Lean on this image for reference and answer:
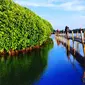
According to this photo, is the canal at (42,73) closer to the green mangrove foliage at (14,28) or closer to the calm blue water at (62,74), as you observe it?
the calm blue water at (62,74)

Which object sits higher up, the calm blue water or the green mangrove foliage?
the green mangrove foliage

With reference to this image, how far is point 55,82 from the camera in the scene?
25188mm

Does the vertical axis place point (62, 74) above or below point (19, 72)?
below

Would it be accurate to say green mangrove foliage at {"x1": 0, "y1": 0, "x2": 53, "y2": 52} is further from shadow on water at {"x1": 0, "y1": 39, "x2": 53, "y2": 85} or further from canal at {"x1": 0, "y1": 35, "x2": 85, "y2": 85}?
canal at {"x1": 0, "y1": 35, "x2": 85, "y2": 85}

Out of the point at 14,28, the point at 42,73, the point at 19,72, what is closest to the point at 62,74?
the point at 42,73

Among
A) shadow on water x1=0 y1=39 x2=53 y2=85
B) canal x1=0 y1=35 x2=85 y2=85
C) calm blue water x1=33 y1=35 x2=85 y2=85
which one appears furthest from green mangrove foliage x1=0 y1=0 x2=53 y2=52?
calm blue water x1=33 y1=35 x2=85 y2=85

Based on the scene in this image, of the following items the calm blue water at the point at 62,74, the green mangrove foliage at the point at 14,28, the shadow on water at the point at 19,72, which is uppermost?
the green mangrove foliage at the point at 14,28

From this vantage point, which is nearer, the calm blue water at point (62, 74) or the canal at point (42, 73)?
the calm blue water at point (62, 74)

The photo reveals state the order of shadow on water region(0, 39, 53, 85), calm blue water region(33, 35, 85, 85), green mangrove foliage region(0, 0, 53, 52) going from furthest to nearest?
green mangrove foliage region(0, 0, 53, 52)
shadow on water region(0, 39, 53, 85)
calm blue water region(33, 35, 85, 85)

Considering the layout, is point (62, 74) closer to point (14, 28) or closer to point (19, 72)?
point (19, 72)

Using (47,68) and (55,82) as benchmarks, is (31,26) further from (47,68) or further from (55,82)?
(55,82)

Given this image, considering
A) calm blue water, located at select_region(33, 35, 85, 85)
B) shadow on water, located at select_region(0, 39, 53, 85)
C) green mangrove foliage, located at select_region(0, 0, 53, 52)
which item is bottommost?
calm blue water, located at select_region(33, 35, 85, 85)

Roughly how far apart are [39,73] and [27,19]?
2542cm

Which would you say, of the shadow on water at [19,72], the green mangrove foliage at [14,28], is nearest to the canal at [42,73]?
the shadow on water at [19,72]
